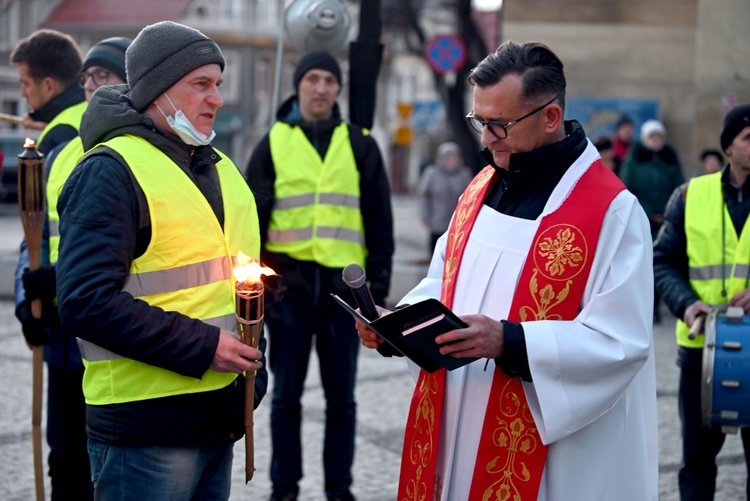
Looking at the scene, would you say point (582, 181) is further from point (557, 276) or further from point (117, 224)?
point (117, 224)

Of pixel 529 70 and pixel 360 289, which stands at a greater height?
pixel 529 70

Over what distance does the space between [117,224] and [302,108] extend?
8.97ft

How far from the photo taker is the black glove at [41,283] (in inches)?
168

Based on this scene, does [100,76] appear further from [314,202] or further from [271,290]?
[271,290]

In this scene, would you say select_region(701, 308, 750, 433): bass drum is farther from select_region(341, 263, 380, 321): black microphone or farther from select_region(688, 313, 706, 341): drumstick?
select_region(341, 263, 380, 321): black microphone

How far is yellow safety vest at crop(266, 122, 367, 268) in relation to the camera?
533 centimetres

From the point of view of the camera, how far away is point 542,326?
3016mm

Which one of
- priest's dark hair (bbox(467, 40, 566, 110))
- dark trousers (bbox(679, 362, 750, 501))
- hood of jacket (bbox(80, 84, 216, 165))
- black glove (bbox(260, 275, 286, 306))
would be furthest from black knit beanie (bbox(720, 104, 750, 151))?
hood of jacket (bbox(80, 84, 216, 165))

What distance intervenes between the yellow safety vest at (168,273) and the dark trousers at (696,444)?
91.2 inches

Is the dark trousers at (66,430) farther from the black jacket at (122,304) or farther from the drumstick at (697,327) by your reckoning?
the drumstick at (697,327)

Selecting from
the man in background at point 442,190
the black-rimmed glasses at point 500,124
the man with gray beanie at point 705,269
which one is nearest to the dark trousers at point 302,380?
the man with gray beanie at point 705,269

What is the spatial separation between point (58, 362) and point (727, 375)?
8.49 ft

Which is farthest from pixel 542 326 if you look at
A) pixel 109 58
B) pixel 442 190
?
pixel 442 190

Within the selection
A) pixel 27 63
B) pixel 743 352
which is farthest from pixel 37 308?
pixel 743 352
